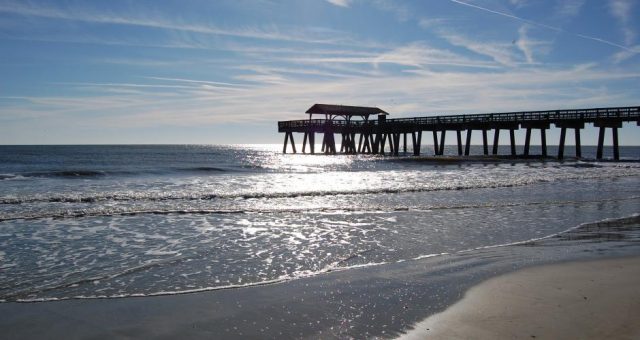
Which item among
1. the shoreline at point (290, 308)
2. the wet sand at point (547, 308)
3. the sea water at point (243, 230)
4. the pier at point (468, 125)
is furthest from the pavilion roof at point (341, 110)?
the wet sand at point (547, 308)

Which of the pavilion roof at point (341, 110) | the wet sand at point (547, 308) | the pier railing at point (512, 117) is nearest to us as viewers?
the wet sand at point (547, 308)

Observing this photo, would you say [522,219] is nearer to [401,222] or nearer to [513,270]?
[401,222]

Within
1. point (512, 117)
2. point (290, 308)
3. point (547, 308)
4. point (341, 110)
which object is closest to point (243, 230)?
point (290, 308)

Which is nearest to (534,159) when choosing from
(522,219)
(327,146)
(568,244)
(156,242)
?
(327,146)

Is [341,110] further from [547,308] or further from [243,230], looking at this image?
[547,308]

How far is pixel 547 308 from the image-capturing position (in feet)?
16.8

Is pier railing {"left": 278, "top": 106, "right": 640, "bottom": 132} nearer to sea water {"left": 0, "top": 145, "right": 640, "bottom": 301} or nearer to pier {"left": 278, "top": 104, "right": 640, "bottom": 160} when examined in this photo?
pier {"left": 278, "top": 104, "right": 640, "bottom": 160}

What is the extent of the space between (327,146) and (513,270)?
55.8 m

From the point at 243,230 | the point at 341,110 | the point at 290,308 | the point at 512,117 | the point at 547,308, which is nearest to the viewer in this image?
the point at 547,308

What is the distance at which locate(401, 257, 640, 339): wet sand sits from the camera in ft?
14.5

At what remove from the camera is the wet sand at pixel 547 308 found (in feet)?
14.5

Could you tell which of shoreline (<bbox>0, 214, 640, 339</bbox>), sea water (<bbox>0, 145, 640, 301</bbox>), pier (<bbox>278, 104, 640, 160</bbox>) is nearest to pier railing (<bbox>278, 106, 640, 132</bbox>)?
pier (<bbox>278, 104, 640, 160</bbox>)

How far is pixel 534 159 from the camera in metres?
43.9

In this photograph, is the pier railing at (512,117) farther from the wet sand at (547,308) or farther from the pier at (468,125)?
the wet sand at (547,308)
